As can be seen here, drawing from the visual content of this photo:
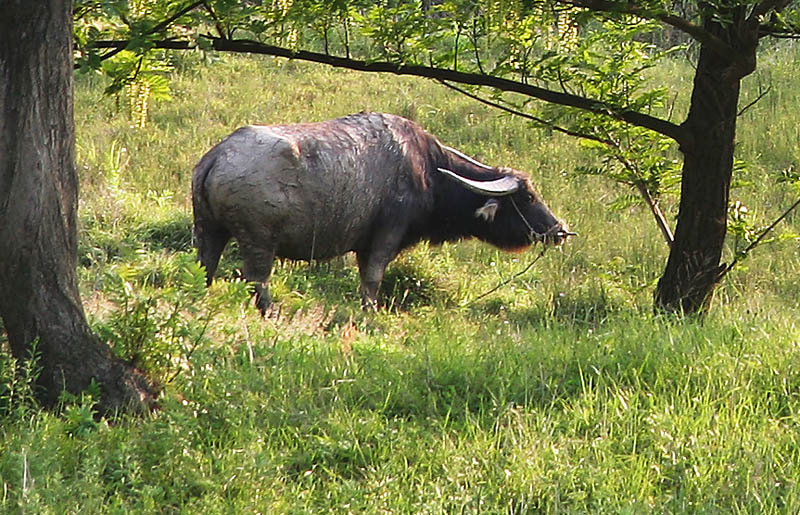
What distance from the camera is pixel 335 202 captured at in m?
8.63

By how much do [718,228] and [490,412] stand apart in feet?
10.1

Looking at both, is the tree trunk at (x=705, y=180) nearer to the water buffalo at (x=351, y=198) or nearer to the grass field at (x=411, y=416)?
the grass field at (x=411, y=416)

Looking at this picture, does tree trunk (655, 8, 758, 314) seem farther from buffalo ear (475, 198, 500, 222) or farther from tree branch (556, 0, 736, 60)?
buffalo ear (475, 198, 500, 222)

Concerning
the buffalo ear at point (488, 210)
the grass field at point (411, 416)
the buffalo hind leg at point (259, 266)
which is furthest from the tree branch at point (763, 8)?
the buffalo hind leg at point (259, 266)

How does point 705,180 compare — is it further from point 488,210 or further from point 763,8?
point 488,210

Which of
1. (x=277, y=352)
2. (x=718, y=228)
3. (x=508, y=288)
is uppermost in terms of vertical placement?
(x=718, y=228)

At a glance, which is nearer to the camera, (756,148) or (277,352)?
(277,352)

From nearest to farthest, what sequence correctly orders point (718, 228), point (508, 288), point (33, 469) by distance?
1. point (33, 469)
2. point (718, 228)
3. point (508, 288)

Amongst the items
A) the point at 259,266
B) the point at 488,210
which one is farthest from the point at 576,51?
the point at 259,266

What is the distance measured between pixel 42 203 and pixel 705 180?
4.43 metres

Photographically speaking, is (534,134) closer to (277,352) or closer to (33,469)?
(277,352)

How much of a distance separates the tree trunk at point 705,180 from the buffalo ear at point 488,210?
259 cm

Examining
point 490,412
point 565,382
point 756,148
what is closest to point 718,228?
point 565,382

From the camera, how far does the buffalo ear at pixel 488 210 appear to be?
9.77 meters
